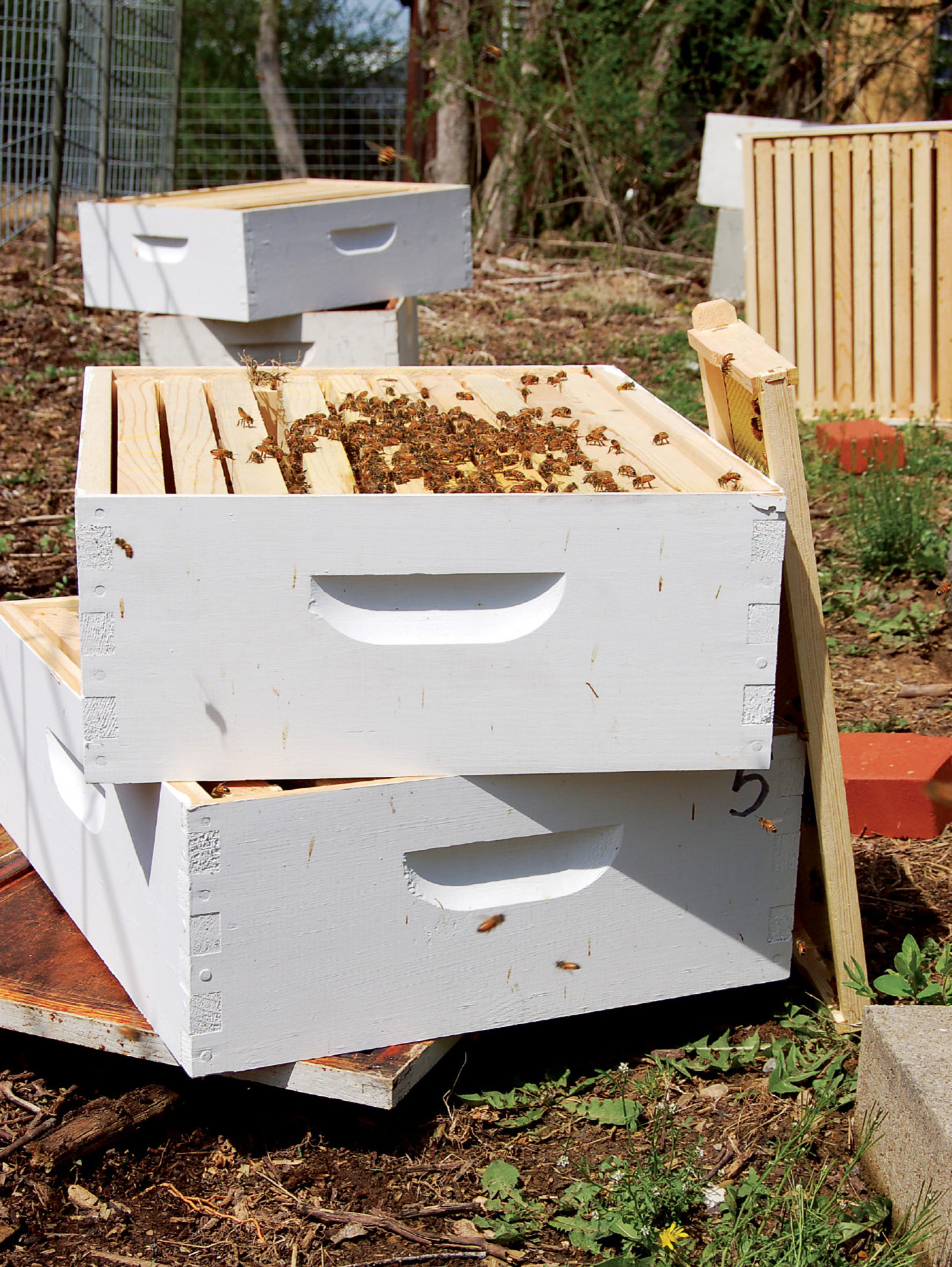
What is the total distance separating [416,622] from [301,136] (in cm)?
1060

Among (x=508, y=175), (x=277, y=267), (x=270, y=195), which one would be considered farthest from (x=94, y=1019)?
(x=508, y=175)

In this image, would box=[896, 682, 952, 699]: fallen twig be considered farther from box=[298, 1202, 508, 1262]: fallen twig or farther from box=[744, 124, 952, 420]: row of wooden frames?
box=[744, 124, 952, 420]: row of wooden frames

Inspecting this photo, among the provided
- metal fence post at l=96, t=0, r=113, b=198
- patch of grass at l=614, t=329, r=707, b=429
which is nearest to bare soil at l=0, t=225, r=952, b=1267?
patch of grass at l=614, t=329, r=707, b=429

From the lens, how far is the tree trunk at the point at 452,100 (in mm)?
9234

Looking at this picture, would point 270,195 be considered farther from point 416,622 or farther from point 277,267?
point 416,622

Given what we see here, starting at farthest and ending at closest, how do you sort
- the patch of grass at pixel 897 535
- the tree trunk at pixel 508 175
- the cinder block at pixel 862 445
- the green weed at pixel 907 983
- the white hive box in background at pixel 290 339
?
the tree trunk at pixel 508 175 → the cinder block at pixel 862 445 → the white hive box in background at pixel 290 339 → the patch of grass at pixel 897 535 → the green weed at pixel 907 983

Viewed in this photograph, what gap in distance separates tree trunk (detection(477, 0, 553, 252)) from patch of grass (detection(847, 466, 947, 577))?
6090 mm

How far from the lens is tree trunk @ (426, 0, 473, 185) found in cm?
923

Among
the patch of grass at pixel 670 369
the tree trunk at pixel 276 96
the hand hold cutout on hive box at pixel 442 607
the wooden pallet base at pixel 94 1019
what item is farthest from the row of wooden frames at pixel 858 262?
the tree trunk at pixel 276 96

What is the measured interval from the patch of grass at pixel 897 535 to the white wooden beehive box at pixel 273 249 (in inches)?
65.8

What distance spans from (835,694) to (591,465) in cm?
169

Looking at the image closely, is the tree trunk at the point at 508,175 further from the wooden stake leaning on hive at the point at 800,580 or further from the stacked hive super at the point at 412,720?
the stacked hive super at the point at 412,720

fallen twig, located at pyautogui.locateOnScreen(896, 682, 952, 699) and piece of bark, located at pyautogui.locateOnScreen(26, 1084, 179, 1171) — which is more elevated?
fallen twig, located at pyautogui.locateOnScreen(896, 682, 952, 699)

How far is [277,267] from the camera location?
389cm
